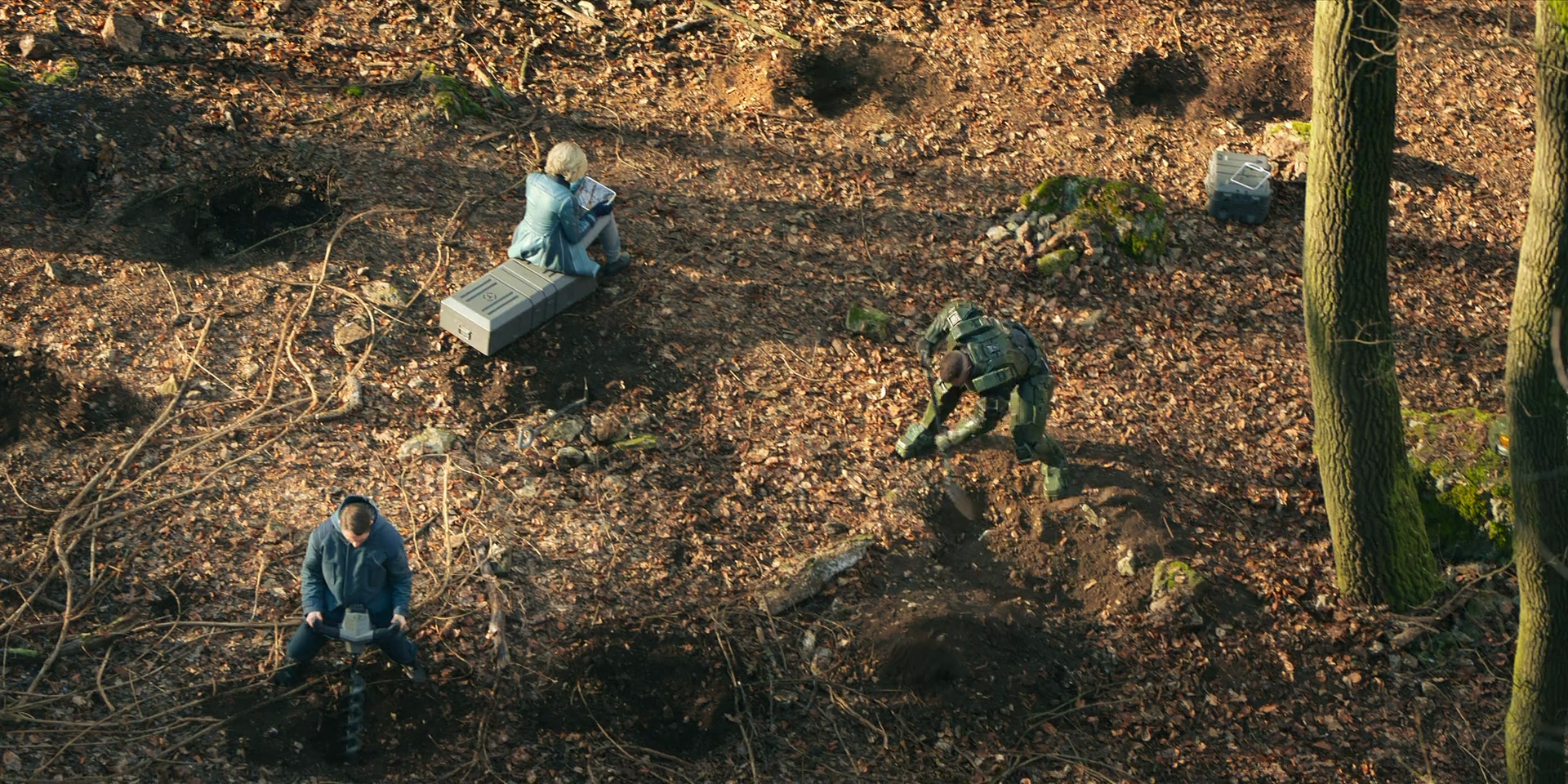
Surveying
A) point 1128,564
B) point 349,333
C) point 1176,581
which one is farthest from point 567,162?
point 1176,581

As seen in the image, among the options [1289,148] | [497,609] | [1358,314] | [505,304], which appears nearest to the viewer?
[497,609]

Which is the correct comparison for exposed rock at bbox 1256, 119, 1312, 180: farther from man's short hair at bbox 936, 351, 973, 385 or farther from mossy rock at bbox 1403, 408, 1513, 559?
man's short hair at bbox 936, 351, 973, 385

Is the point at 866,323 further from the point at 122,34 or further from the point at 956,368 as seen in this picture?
the point at 122,34

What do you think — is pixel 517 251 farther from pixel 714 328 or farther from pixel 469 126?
pixel 469 126

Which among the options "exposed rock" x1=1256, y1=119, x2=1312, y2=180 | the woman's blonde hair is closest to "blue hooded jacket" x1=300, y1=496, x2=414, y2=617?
the woman's blonde hair

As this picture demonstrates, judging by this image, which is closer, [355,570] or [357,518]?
[357,518]

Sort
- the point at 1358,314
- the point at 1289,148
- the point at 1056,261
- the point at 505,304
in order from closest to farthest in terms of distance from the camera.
→ the point at 1358,314 < the point at 505,304 < the point at 1056,261 < the point at 1289,148

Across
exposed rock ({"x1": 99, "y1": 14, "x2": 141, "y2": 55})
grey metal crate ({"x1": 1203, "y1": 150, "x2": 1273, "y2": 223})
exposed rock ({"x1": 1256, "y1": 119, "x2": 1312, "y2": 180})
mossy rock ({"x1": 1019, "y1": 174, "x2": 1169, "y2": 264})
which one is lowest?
exposed rock ({"x1": 99, "y1": 14, "x2": 141, "y2": 55})
